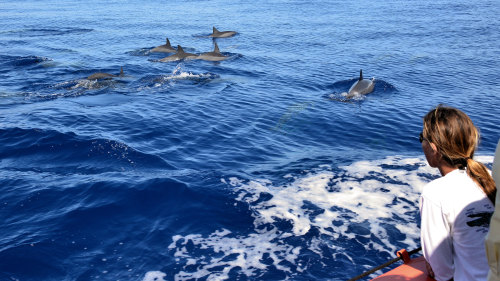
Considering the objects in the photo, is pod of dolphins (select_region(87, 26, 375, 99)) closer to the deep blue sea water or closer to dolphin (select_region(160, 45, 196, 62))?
dolphin (select_region(160, 45, 196, 62))

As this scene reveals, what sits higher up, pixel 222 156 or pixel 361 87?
pixel 361 87

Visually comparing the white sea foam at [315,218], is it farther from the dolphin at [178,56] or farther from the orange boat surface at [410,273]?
the dolphin at [178,56]

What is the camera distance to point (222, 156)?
11.1 metres

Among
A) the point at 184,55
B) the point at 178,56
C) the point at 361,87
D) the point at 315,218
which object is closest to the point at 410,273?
Result: the point at 315,218

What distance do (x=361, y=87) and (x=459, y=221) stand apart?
49.3 ft

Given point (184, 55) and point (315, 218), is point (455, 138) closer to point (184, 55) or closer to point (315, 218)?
point (315, 218)

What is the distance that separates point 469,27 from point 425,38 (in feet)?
16.5

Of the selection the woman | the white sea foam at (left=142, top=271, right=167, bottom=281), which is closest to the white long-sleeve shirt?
the woman

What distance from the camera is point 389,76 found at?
2058 cm

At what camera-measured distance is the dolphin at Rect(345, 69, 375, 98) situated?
17445 millimetres

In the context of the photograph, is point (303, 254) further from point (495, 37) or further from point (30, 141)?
point (495, 37)

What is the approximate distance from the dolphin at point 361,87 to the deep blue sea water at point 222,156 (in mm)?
443

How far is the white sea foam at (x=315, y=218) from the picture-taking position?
22.0 ft

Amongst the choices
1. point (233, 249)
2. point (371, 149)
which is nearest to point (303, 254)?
point (233, 249)
